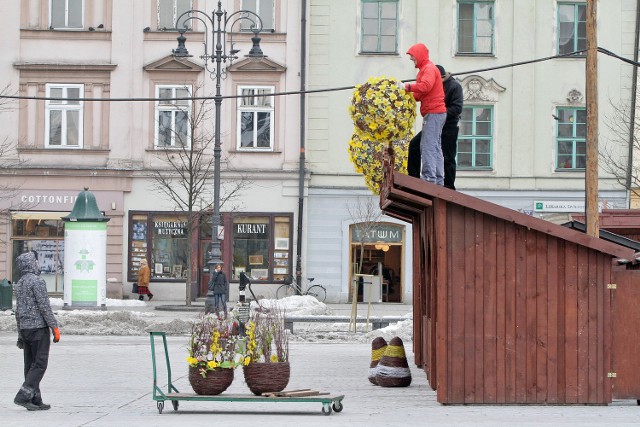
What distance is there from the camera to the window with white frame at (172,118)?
45.0m

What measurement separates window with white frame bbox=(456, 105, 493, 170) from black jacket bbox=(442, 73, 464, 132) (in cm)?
2867

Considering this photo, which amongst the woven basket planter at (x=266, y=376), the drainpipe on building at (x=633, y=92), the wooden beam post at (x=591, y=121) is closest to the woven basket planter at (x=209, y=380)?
the woven basket planter at (x=266, y=376)

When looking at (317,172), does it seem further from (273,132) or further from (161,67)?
(161,67)

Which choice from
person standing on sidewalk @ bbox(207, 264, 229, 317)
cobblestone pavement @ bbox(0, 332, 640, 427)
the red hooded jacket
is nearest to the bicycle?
person standing on sidewalk @ bbox(207, 264, 229, 317)

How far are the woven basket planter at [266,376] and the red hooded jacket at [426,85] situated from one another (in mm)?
3558

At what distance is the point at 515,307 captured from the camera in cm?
1502

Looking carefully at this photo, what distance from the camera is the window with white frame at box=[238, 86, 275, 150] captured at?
148 feet

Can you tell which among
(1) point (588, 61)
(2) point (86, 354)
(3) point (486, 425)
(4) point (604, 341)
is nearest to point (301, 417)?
(3) point (486, 425)

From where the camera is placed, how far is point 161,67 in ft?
147

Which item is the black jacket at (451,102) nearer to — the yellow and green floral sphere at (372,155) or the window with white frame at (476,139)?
the yellow and green floral sphere at (372,155)

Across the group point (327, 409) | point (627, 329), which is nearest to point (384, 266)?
point (627, 329)

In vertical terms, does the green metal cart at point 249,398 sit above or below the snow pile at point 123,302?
above

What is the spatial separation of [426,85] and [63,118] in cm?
3066

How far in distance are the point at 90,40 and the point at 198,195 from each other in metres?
6.19
